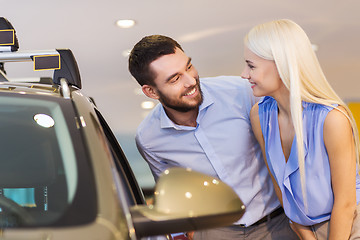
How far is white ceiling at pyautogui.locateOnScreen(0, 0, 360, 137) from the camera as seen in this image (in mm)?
4688

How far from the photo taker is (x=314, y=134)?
1.62m

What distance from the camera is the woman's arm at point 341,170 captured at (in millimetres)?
1544

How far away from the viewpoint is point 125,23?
5102 mm

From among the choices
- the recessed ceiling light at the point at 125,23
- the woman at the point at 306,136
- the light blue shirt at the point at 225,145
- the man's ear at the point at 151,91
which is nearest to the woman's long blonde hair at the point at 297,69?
the woman at the point at 306,136

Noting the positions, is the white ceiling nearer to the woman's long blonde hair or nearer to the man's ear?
the man's ear

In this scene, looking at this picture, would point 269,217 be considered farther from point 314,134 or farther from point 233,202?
point 233,202

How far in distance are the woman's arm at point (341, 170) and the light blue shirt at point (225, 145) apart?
1.48 ft

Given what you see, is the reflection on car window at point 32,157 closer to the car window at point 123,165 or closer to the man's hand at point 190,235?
the car window at point 123,165

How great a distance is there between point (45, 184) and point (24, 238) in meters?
0.42

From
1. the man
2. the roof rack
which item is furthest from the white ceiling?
the roof rack

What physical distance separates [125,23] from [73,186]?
14.3 feet

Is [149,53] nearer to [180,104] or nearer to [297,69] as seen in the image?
[180,104]

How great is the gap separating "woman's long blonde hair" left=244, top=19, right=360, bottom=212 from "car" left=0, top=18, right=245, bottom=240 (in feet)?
2.02

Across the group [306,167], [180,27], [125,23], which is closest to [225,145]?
[306,167]
